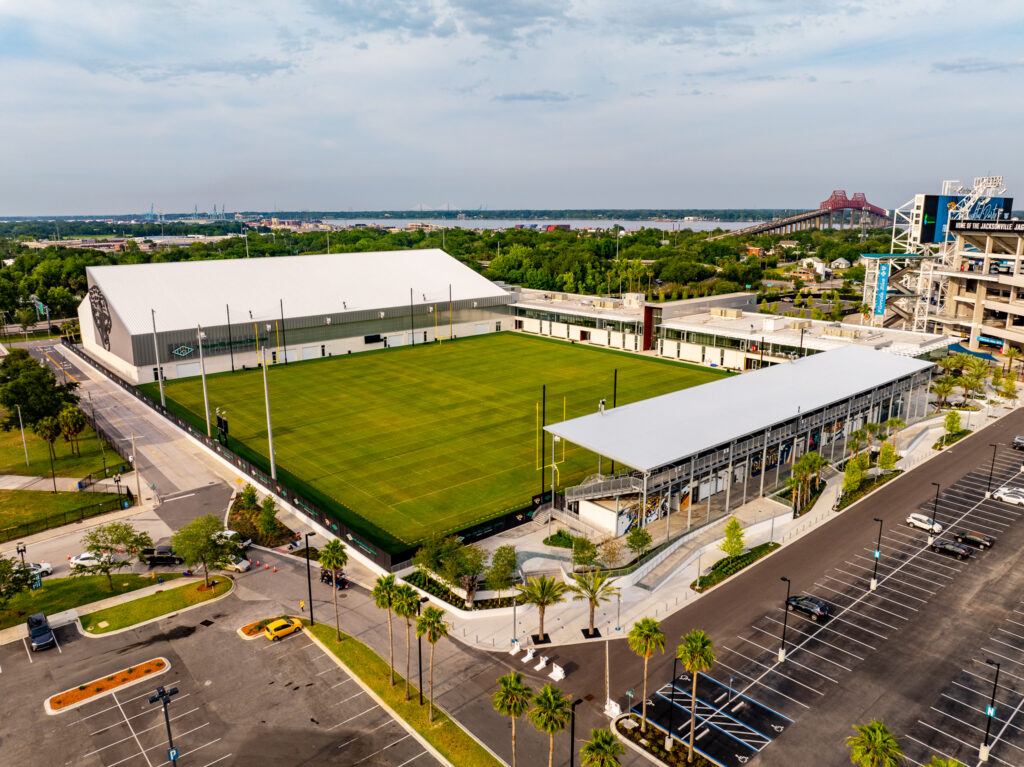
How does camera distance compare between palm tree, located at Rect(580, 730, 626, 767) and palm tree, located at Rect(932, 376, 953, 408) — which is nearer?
palm tree, located at Rect(580, 730, 626, 767)

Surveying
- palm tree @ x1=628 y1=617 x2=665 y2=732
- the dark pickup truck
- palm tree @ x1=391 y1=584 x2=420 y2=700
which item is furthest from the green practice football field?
palm tree @ x1=628 y1=617 x2=665 y2=732

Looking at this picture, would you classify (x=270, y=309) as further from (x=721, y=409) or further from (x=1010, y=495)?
(x=1010, y=495)

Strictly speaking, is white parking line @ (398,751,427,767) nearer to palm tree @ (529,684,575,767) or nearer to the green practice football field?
palm tree @ (529,684,575,767)

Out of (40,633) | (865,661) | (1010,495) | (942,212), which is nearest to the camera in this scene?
(865,661)

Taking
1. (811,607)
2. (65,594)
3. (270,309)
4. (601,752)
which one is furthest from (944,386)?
(270,309)

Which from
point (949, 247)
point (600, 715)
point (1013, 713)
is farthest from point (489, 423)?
point (949, 247)

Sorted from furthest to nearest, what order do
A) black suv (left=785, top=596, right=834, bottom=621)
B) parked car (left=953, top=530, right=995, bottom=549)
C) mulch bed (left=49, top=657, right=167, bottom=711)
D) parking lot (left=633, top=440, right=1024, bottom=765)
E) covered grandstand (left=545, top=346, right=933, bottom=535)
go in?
covered grandstand (left=545, top=346, right=933, bottom=535), parked car (left=953, top=530, right=995, bottom=549), black suv (left=785, top=596, right=834, bottom=621), mulch bed (left=49, top=657, right=167, bottom=711), parking lot (left=633, top=440, right=1024, bottom=765)

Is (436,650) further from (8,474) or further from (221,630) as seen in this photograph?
(8,474)
